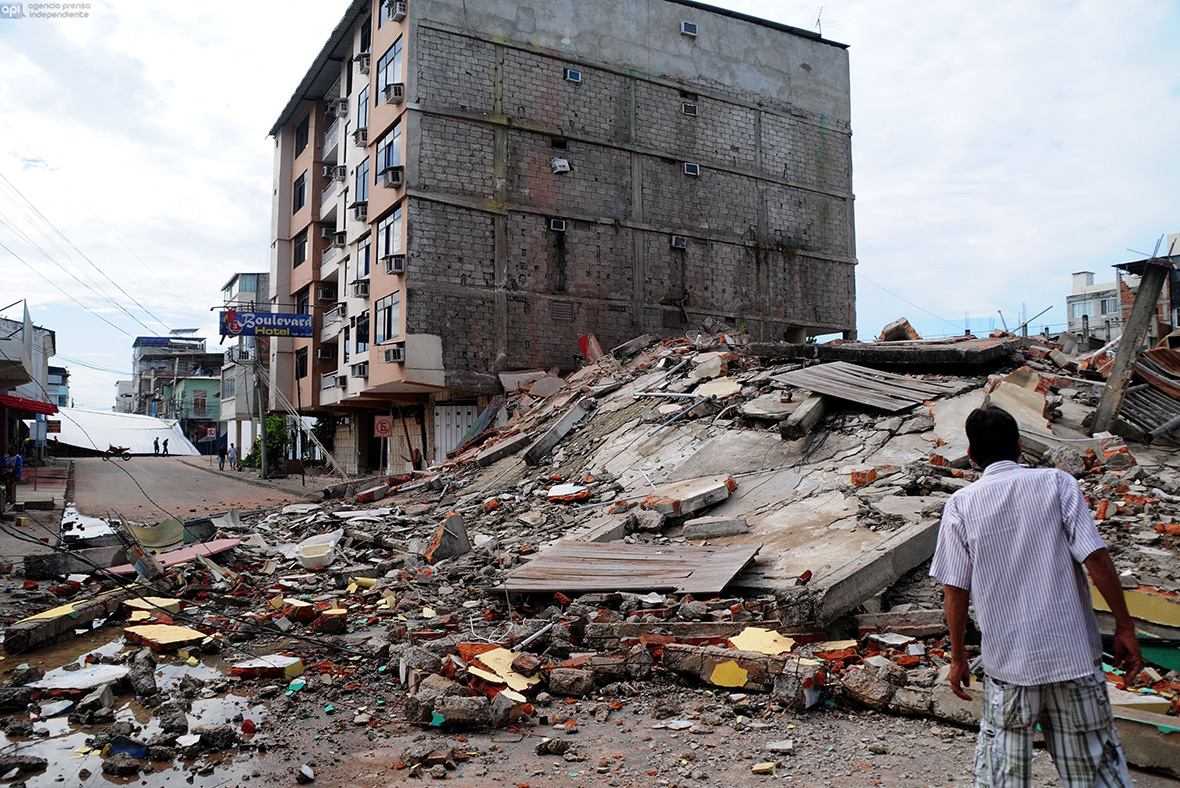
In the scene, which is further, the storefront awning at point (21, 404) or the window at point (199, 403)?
the window at point (199, 403)

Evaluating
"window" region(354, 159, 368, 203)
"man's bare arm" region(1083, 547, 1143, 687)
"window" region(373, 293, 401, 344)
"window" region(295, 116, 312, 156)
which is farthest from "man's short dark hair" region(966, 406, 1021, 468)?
"window" region(295, 116, 312, 156)

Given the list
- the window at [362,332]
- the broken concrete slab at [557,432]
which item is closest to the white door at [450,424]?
the window at [362,332]

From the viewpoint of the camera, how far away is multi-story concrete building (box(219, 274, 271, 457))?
34469mm

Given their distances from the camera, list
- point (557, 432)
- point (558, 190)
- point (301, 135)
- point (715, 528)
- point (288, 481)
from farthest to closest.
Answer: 1. point (301, 135)
2. point (288, 481)
3. point (558, 190)
4. point (557, 432)
5. point (715, 528)

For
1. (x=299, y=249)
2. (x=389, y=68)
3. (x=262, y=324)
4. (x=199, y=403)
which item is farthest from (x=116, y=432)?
(x=389, y=68)

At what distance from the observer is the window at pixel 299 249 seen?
3174cm

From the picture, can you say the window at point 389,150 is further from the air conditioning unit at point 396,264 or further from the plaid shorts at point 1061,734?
the plaid shorts at point 1061,734

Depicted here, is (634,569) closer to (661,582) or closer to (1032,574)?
(661,582)

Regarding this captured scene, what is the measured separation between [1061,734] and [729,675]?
258cm

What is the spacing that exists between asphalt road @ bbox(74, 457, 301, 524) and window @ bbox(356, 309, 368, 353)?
4.94 meters

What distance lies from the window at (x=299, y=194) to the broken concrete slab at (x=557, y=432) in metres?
21.2

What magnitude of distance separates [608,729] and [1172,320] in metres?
30.2

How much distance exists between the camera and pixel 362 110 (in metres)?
25.0

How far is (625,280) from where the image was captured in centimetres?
2291
